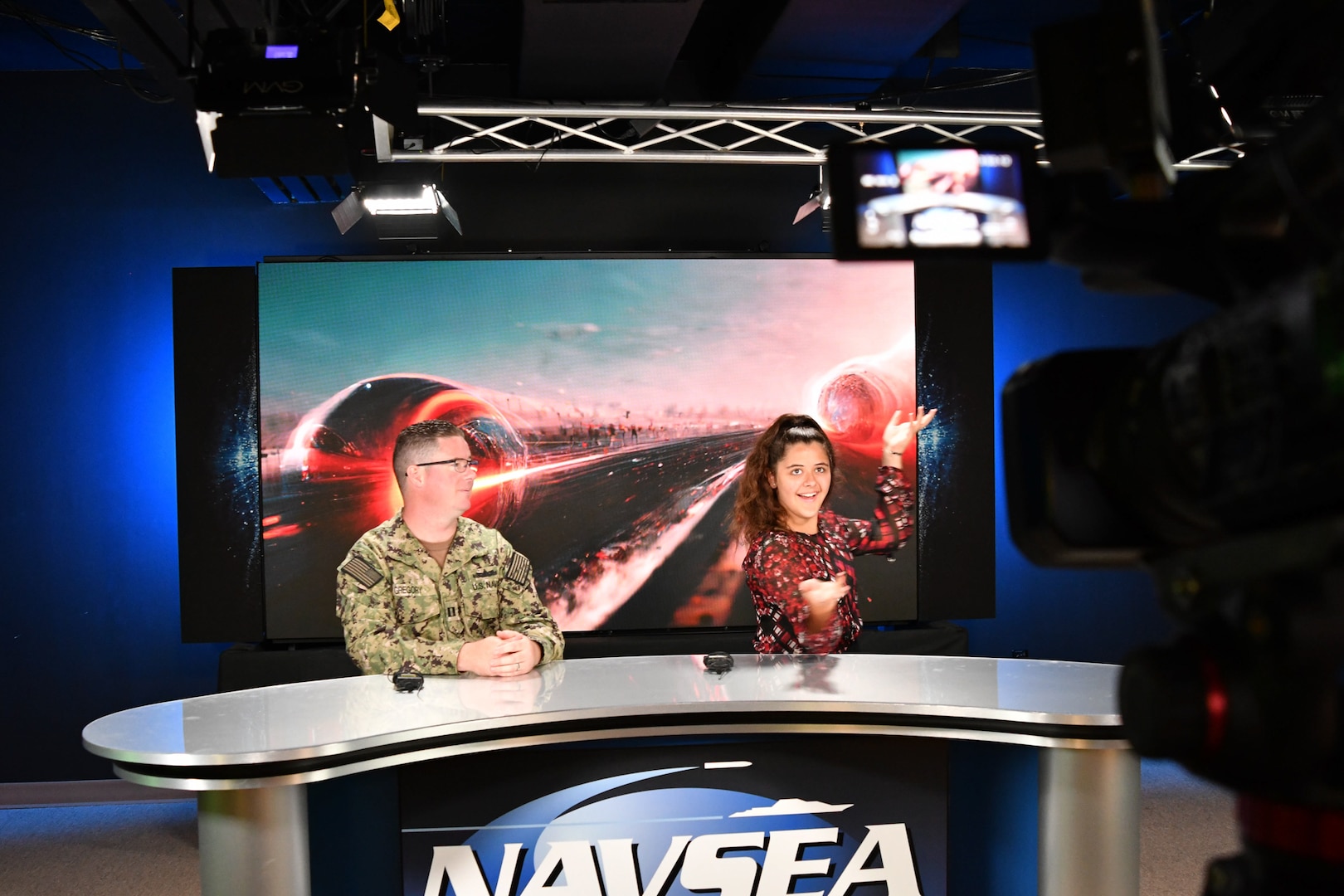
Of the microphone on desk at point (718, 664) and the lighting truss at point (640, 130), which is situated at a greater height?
the lighting truss at point (640, 130)

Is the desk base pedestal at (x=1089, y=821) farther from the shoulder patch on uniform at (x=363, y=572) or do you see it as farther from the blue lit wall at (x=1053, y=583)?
the blue lit wall at (x=1053, y=583)

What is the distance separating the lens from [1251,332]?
23.1 inches

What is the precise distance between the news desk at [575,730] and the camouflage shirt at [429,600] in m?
0.18

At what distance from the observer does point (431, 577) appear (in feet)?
9.82

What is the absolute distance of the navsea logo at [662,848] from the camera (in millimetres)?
2434

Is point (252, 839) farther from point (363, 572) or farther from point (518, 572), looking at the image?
point (518, 572)

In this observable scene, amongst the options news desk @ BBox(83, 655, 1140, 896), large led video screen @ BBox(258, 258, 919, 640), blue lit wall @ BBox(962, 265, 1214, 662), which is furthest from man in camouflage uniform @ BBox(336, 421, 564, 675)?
blue lit wall @ BBox(962, 265, 1214, 662)

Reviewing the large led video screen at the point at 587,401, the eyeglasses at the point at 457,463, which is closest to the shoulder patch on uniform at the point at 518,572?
the eyeglasses at the point at 457,463

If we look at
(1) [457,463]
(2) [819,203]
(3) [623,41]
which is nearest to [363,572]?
(1) [457,463]

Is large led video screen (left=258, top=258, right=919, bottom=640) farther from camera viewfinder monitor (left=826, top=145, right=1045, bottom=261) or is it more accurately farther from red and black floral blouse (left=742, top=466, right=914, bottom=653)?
camera viewfinder monitor (left=826, top=145, right=1045, bottom=261)

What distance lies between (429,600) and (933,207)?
2378 mm

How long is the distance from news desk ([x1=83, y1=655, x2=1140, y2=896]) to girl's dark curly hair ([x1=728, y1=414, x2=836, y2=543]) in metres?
0.58

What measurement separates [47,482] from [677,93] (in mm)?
3607

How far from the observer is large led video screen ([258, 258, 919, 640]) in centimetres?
498
